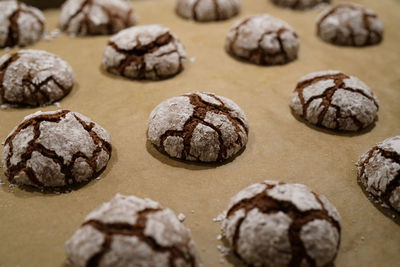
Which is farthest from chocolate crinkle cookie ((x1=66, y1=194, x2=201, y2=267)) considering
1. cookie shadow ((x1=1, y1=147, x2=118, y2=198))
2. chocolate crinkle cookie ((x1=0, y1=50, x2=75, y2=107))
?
chocolate crinkle cookie ((x1=0, y1=50, x2=75, y2=107))

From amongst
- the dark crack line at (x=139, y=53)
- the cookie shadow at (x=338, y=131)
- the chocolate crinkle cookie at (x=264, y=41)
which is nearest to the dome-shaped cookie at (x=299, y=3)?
the chocolate crinkle cookie at (x=264, y=41)

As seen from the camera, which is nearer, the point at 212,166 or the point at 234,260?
the point at 234,260

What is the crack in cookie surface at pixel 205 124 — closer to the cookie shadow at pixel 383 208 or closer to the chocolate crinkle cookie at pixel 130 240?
the chocolate crinkle cookie at pixel 130 240

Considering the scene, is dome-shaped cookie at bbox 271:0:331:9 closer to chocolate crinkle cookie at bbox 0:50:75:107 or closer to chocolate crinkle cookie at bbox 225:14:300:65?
chocolate crinkle cookie at bbox 225:14:300:65

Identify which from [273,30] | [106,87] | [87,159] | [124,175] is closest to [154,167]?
[124,175]

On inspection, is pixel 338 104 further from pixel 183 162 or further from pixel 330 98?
pixel 183 162

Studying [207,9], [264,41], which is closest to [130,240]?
[264,41]
